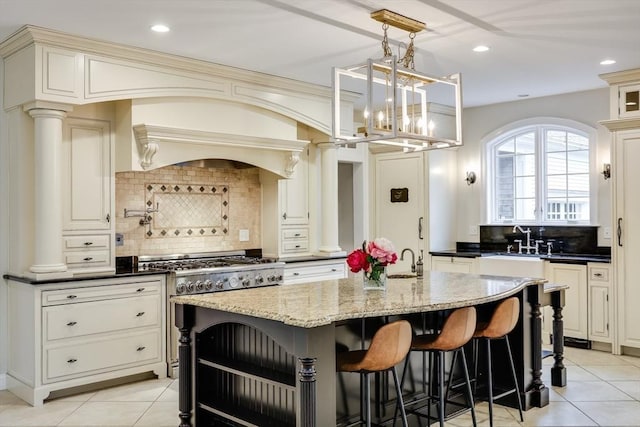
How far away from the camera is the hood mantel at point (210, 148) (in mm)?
4743

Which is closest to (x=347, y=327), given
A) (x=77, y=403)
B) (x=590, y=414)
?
(x=590, y=414)

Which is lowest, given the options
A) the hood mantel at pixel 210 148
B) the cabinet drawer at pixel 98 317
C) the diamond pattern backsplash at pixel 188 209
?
the cabinet drawer at pixel 98 317

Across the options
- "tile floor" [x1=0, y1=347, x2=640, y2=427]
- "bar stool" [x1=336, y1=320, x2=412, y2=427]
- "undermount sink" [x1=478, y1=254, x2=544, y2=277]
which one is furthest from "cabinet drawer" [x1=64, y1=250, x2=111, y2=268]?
"undermount sink" [x1=478, y1=254, x2=544, y2=277]

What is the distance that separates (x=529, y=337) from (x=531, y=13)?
2281 mm

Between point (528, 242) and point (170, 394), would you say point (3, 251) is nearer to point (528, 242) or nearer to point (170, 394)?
point (170, 394)

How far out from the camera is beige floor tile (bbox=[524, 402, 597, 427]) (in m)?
3.79

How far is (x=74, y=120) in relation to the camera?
4645 millimetres

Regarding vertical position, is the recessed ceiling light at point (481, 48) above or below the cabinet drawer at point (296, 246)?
above

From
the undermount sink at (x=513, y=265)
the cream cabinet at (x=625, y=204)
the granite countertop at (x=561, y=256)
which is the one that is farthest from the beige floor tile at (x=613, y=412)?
the undermount sink at (x=513, y=265)

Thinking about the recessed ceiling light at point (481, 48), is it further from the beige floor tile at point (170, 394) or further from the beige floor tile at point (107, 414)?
the beige floor tile at point (107, 414)

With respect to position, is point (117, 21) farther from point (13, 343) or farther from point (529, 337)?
point (529, 337)

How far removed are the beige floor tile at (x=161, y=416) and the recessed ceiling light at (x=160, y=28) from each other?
2711mm

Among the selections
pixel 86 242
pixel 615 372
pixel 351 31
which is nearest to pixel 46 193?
pixel 86 242

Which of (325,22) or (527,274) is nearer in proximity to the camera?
(325,22)
